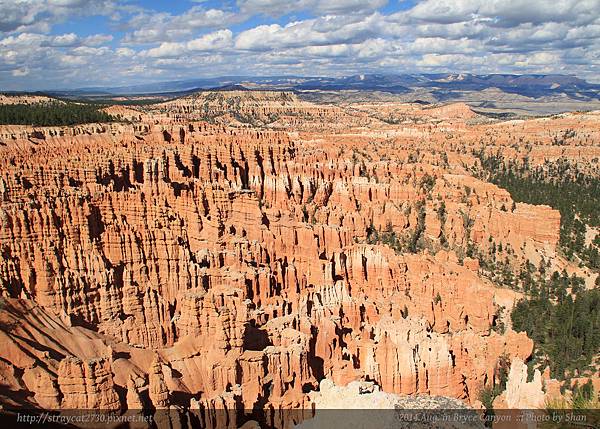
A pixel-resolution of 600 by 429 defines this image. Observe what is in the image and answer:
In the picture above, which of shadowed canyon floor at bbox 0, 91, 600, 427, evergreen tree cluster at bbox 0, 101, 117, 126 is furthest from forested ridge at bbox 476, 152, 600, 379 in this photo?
evergreen tree cluster at bbox 0, 101, 117, 126

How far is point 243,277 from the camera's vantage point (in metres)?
27.6

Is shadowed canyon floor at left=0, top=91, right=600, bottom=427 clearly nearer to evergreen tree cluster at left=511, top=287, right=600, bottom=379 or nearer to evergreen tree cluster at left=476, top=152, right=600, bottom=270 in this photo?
evergreen tree cluster at left=511, top=287, right=600, bottom=379

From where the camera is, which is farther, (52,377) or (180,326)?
(180,326)

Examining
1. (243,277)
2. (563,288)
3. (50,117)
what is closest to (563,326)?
(563,288)

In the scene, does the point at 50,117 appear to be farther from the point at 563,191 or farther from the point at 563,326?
the point at 563,326

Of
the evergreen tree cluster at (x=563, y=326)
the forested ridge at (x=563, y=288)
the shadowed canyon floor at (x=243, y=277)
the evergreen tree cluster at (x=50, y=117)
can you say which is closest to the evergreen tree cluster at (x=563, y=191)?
the forested ridge at (x=563, y=288)

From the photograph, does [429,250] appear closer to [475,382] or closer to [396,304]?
[396,304]

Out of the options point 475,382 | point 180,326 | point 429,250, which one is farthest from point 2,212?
point 429,250

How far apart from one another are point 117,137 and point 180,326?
3795 cm

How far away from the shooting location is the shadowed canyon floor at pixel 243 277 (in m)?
19.3

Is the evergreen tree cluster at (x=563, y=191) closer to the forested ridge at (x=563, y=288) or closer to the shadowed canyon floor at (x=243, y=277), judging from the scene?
the forested ridge at (x=563, y=288)

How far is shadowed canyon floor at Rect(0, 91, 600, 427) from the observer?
19297mm

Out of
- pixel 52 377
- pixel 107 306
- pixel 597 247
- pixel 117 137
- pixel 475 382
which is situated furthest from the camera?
pixel 117 137

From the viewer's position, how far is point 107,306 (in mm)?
26031
